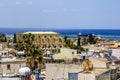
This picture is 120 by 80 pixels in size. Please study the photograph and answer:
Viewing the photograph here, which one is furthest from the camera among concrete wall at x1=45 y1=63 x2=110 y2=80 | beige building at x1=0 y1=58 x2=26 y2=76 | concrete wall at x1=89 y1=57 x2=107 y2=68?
beige building at x1=0 y1=58 x2=26 y2=76

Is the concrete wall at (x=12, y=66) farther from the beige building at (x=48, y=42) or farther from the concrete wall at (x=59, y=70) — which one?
the beige building at (x=48, y=42)

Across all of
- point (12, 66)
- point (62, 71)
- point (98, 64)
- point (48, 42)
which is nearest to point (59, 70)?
point (62, 71)

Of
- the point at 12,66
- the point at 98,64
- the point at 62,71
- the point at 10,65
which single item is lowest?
the point at 12,66

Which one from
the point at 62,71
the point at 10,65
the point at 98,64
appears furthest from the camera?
the point at 10,65

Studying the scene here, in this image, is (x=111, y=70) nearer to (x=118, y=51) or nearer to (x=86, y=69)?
(x=86, y=69)

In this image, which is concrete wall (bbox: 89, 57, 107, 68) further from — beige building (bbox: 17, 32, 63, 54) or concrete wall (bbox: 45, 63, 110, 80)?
beige building (bbox: 17, 32, 63, 54)

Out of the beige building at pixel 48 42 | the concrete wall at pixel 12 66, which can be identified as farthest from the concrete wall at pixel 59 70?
the beige building at pixel 48 42

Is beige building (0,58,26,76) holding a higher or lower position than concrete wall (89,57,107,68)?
lower

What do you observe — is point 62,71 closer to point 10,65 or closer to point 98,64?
point 98,64

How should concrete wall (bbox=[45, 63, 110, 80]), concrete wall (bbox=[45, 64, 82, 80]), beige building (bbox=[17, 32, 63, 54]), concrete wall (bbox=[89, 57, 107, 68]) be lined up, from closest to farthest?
concrete wall (bbox=[45, 63, 110, 80]) < concrete wall (bbox=[45, 64, 82, 80]) < concrete wall (bbox=[89, 57, 107, 68]) < beige building (bbox=[17, 32, 63, 54])

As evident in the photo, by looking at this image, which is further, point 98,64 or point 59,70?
point 98,64

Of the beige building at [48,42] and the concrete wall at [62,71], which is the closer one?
the concrete wall at [62,71]

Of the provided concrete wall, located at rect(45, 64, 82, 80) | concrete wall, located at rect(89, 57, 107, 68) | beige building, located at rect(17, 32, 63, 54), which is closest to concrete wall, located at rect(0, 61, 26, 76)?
concrete wall, located at rect(45, 64, 82, 80)

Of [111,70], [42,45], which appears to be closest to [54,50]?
[42,45]
